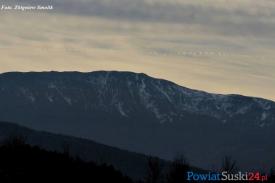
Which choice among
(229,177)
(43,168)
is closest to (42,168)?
(43,168)

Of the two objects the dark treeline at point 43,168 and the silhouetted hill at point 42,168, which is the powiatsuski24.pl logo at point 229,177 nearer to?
the dark treeline at point 43,168

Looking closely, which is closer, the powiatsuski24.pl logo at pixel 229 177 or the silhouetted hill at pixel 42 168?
the silhouetted hill at pixel 42 168

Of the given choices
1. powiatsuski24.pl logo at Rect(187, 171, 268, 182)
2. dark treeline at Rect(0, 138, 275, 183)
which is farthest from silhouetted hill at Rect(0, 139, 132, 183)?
powiatsuski24.pl logo at Rect(187, 171, 268, 182)

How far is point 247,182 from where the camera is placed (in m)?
127

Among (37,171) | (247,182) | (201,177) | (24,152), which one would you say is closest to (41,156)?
(24,152)

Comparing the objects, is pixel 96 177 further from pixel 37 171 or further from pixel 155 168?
pixel 155 168

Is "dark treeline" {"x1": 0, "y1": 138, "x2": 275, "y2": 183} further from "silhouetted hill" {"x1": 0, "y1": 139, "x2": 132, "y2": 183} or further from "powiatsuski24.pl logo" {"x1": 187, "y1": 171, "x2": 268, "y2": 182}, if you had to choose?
"powiatsuski24.pl logo" {"x1": 187, "y1": 171, "x2": 268, "y2": 182}

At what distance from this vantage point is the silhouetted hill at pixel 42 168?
10394cm

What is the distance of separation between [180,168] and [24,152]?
29.3m

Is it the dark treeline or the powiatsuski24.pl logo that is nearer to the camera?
the dark treeline

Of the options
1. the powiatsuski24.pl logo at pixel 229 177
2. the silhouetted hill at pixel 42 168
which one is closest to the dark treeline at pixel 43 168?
the silhouetted hill at pixel 42 168

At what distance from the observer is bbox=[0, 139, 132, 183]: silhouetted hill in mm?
103938

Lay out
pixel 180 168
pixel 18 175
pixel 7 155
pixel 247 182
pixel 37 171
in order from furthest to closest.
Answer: pixel 180 168 → pixel 247 182 → pixel 7 155 → pixel 37 171 → pixel 18 175

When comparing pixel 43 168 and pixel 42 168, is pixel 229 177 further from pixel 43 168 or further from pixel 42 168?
pixel 42 168
